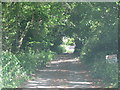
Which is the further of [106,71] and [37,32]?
[37,32]

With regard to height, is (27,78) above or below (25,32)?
below

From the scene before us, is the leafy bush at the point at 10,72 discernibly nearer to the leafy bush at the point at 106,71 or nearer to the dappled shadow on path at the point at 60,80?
the dappled shadow on path at the point at 60,80

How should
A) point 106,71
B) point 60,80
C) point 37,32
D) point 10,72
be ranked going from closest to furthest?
point 10,72 → point 106,71 → point 60,80 → point 37,32

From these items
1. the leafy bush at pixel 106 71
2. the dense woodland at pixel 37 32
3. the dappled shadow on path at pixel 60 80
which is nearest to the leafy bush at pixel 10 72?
the dense woodland at pixel 37 32

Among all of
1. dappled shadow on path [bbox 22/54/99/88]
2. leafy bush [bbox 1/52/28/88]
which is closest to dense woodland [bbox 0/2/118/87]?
leafy bush [bbox 1/52/28/88]

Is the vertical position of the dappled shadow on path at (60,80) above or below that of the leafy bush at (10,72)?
below

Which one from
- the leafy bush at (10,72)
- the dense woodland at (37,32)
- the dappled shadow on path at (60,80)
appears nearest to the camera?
the leafy bush at (10,72)

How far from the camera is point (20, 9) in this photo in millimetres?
13758

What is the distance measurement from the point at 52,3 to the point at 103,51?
4104mm

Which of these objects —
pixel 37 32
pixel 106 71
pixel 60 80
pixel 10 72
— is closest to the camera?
pixel 10 72

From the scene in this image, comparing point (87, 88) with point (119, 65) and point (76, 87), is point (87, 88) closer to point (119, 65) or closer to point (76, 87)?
point (76, 87)

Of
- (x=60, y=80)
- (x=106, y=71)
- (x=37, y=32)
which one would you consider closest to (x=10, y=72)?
(x=60, y=80)

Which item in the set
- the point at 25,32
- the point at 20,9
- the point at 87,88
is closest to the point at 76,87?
the point at 87,88

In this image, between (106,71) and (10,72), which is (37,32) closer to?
(106,71)
